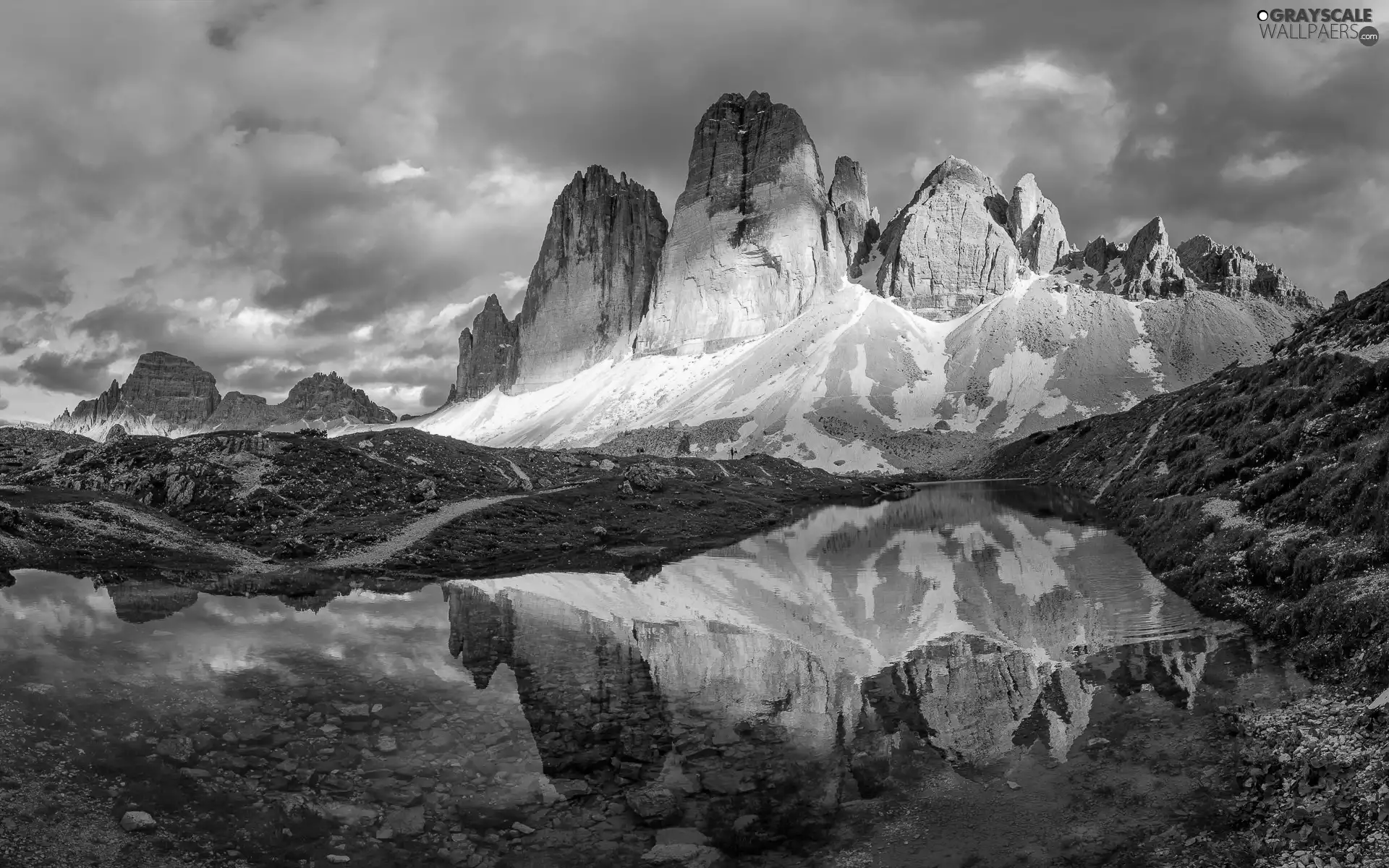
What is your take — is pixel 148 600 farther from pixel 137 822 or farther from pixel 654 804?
pixel 654 804

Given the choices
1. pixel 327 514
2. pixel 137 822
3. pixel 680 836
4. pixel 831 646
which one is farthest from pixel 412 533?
pixel 680 836

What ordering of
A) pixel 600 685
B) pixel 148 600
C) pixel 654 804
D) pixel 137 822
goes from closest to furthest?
pixel 137 822, pixel 654 804, pixel 600 685, pixel 148 600

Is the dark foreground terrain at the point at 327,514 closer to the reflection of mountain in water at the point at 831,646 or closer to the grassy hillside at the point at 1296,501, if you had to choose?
the reflection of mountain in water at the point at 831,646

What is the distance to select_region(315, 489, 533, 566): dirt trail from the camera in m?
34.3

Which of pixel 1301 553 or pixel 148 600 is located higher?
pixel 1301 553

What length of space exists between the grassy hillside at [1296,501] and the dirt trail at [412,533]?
32831 millimetres

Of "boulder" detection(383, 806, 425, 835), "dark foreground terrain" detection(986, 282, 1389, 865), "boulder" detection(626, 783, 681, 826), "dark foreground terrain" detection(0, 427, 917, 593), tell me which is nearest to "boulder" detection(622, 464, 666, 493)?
"dark foreground terrain" detection(0, 427, 917, 593)

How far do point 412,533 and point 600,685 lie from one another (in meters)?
26.8

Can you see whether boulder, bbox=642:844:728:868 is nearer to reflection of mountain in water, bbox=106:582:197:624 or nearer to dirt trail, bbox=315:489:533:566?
reflection of mountain in water, bbox=106:582:197:624

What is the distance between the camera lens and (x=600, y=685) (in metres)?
16.2

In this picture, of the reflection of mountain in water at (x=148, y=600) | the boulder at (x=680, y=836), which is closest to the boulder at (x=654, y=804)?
the boulder at (x=680, y=836)

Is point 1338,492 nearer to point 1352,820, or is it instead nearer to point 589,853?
point 1352,820

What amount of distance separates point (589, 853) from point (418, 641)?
12.6 m

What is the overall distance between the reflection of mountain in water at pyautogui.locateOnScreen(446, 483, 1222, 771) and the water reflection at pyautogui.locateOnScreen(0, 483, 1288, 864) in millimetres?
102
